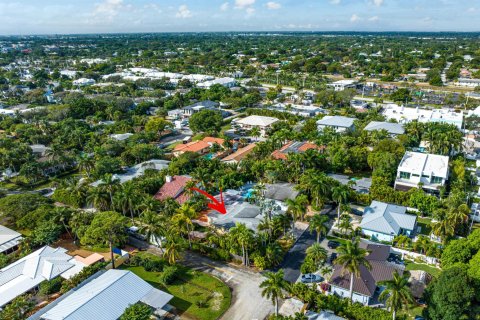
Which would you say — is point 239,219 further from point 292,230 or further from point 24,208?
point 24,208

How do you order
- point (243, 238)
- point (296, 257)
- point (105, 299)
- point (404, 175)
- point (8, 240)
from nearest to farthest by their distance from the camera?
1. point (105, 299)
2. point (243, 238)
3. point (296, 257)
4. point (8, 240)
5. point (404, 175)

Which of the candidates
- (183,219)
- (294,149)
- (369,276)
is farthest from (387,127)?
(183,219)

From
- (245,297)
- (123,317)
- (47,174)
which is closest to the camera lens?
(123,317)

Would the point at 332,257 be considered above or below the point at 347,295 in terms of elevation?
below

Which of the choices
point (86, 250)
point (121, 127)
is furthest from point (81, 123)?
point (86, 250)

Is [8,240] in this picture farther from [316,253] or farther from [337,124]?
[337,124]

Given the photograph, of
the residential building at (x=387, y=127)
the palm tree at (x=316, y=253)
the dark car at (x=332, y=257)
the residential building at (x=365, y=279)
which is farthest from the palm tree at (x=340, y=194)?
the residential building at (x=387, y=127)

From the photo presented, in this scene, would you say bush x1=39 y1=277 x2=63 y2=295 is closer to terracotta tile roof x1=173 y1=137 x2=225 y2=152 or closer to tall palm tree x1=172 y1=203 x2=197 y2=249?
tall palm tree x1=172 y1=203 x2=197 y2=249
